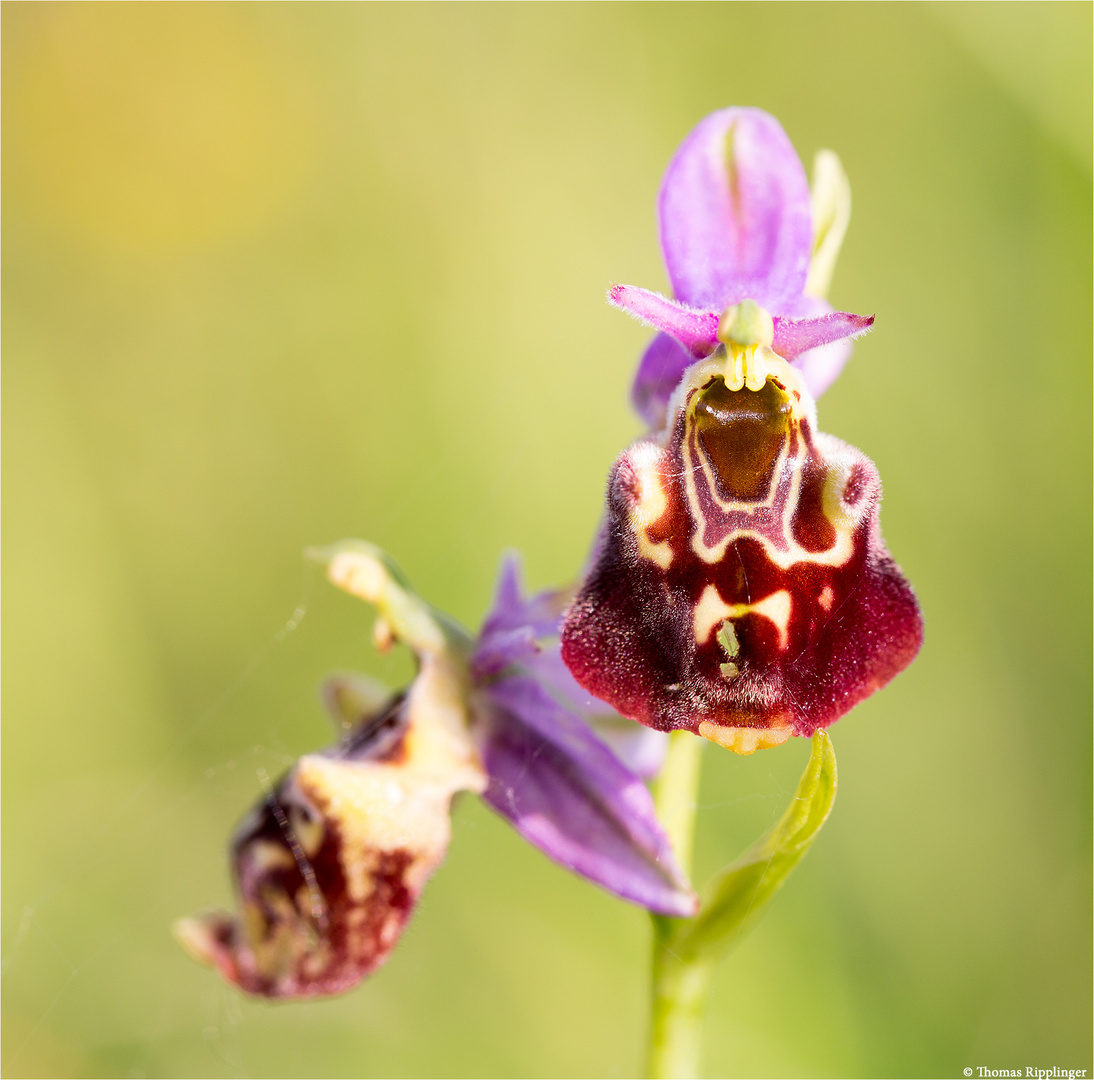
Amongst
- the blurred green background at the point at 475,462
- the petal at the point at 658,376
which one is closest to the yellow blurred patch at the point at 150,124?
the blurred green background at the point at 475,462

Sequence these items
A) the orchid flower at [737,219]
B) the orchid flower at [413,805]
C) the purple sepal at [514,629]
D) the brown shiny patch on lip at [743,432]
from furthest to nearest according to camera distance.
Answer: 1. the purple sepal at [514,629]
2. the orchid flower at [413,805]
3. the orchid flower at [737,219]
4. the brown shiny patch on lip at [743,432]

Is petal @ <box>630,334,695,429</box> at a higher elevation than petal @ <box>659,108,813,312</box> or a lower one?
lower

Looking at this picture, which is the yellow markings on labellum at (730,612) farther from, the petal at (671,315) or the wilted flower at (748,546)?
the petal at (671,315)

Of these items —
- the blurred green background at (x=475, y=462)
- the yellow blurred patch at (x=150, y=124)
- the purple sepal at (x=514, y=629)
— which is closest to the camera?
the purple sepal at (x=514, y=629)

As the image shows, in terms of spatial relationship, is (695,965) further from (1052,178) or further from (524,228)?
(524,228)

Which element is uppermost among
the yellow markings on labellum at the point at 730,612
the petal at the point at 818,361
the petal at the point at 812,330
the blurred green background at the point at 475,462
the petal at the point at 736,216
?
the petal at the point at 736,216

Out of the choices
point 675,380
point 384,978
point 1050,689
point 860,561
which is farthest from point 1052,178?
point 384,978

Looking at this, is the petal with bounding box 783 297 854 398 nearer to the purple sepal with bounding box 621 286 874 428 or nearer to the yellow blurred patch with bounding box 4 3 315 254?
the purple sepal with bounding box 621 286 874 428

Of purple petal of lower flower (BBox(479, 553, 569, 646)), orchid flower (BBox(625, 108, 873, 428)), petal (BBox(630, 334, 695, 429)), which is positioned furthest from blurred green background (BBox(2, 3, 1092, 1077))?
orchid flower (BBox(625, 108, 873, 428))
